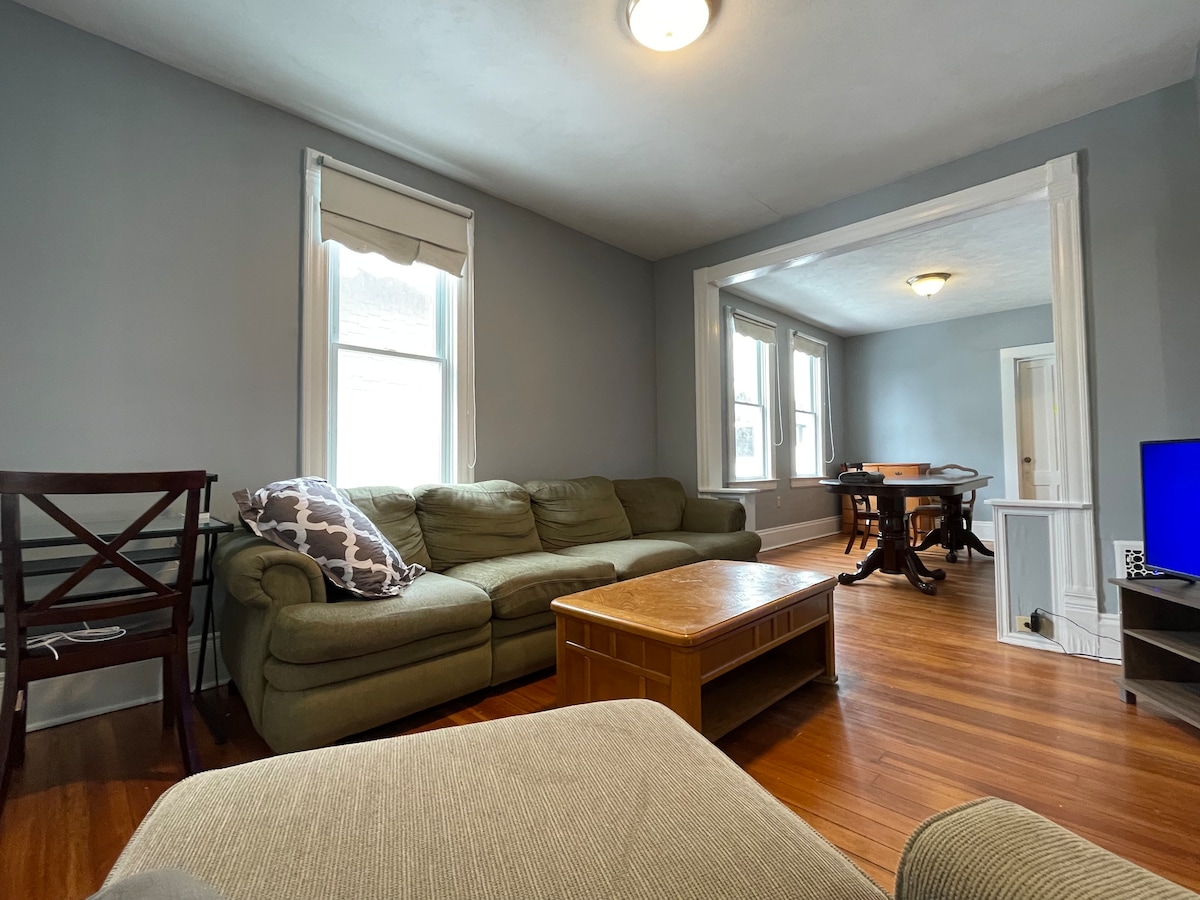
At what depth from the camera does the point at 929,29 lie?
7.43 ft

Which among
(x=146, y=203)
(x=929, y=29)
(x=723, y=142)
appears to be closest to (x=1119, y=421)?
(x=929, y=29)

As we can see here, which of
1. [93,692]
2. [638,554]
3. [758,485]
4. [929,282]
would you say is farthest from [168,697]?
[929,282]

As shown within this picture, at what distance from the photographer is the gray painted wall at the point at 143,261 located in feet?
6.79

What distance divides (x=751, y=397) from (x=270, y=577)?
502 cm

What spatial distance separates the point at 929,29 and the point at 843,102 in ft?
1.58

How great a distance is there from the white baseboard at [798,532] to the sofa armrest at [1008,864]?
5022mm

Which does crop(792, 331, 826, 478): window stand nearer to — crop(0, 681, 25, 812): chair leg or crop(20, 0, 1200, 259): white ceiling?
crop(20, 0, 1200, 259): white ceiling

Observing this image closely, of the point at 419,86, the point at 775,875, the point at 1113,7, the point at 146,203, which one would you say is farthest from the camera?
the point at 419,86

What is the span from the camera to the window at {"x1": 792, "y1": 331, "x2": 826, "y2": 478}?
6520 mm

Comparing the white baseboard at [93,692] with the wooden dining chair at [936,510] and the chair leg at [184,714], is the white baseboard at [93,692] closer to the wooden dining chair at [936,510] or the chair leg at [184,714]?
the chair leg at [184,714]

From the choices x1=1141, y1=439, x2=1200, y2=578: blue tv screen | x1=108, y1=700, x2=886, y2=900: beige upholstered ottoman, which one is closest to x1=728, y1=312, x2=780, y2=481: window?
x1=1141, y1=439, x2=1200, y2=578: blue tv screen

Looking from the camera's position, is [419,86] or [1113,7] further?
[419,86]

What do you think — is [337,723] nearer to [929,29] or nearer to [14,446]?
[14,446]

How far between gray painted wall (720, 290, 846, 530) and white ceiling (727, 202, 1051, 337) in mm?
140
